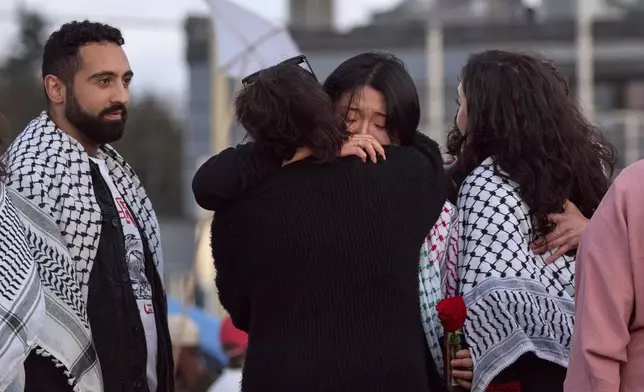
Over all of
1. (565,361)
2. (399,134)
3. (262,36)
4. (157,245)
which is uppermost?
(262,36)

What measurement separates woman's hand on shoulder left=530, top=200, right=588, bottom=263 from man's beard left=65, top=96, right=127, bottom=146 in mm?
1316

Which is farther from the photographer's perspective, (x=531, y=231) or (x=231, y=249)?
(x=531, y=231)

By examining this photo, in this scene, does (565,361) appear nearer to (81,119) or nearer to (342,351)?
(342,351)

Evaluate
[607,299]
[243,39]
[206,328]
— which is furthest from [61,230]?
[206,328]

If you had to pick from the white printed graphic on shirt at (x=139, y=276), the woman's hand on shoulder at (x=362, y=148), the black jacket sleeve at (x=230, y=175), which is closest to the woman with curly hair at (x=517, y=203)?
the woman's hand on shoulder at (x=362, y=148)

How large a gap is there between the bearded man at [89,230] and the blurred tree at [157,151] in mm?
39973

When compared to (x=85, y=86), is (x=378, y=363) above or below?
below

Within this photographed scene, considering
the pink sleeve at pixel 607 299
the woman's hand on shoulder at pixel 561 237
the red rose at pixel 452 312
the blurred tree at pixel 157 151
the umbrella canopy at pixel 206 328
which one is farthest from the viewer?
the blurred tree at pixel 157 151

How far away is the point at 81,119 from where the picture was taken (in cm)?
407

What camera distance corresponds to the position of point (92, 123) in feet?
13.3

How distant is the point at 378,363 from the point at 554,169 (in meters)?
Result: 0.79

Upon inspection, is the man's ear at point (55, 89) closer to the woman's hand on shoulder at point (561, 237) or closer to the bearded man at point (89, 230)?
the bearded man at point (89, 230)

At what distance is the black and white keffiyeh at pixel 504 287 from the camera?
3.59m

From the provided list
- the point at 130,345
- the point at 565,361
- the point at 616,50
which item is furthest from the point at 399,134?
the point at 616,50
